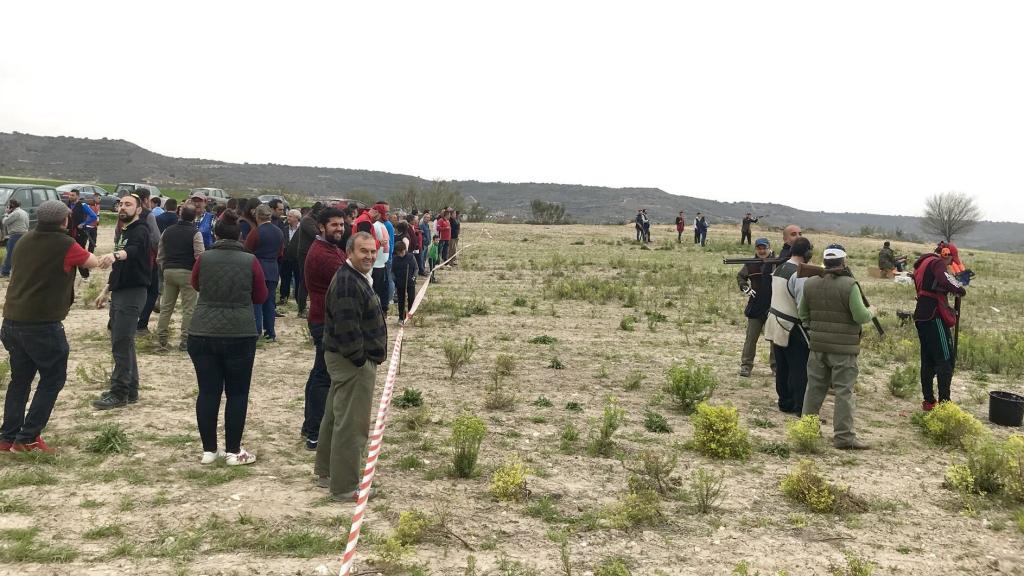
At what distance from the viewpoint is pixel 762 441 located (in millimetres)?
7047

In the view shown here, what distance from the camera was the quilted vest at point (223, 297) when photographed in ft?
→ 17.9

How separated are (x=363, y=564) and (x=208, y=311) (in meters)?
2.44

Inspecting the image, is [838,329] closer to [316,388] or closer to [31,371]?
[316,388]

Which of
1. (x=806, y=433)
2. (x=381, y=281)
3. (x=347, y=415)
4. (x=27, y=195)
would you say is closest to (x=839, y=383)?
(x=806, y=433)

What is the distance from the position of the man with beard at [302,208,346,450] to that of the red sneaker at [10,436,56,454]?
2.10 m

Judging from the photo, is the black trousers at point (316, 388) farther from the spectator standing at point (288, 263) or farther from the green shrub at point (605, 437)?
the spectator standing at point (288, 263)

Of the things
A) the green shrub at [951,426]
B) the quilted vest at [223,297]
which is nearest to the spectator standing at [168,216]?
the quilted vest at [223,297]

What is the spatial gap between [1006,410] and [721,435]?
3830 millimetres

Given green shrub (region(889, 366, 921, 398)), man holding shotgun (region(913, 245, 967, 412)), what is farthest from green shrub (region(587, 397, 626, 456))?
green shrub (region(889, 366, 921, 398))

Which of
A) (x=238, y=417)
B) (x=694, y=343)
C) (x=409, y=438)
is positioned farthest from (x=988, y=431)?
(x=238, y=417)

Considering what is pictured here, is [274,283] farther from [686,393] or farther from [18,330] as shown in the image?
[686,393]

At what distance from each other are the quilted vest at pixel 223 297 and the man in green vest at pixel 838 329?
5.49m

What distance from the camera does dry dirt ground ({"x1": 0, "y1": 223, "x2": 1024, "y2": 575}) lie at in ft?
14.5

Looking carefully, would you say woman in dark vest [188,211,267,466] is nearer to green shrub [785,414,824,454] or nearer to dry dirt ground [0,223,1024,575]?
dry dirt ground [0,223,1024,575]
